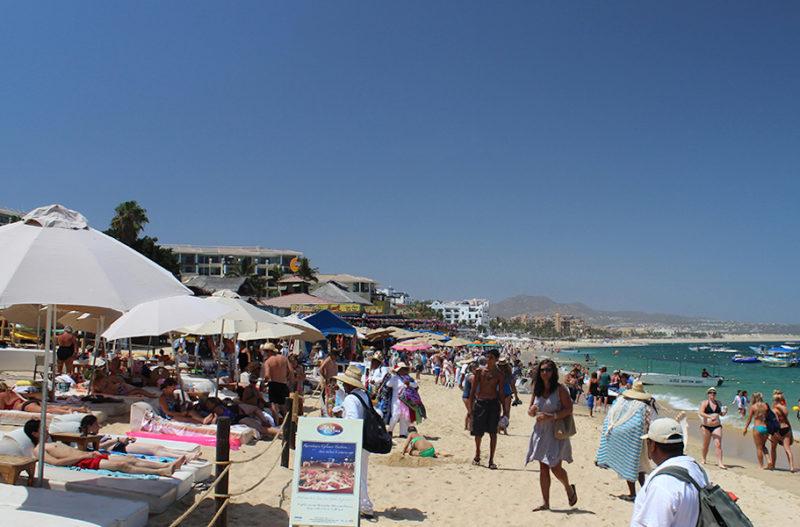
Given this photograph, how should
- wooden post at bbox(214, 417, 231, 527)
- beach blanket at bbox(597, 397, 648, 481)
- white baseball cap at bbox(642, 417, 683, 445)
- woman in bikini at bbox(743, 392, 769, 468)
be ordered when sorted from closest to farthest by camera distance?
white baseball cap at bbox(642, 417, 683, 445) < wooden post at bbox(214, 417, 231, 527) < beach blanket at bbox(597, 397, 648, 481) < woman in bikini at bbox(743, 392, 769, 468)

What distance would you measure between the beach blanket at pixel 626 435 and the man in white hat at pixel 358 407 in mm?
2760

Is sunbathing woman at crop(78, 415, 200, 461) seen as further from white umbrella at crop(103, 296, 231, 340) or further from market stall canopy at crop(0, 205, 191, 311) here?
market stall canopy at crop(0, 205, 191, 311)

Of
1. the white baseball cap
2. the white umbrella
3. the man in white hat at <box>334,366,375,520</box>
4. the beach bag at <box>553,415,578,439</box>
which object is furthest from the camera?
the white umbrella

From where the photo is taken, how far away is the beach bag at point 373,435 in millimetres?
5159

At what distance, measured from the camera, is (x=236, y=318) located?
9.64 m

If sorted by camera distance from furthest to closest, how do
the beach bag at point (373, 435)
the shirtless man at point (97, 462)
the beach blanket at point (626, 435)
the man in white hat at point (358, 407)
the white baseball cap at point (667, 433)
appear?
1. the beach blanket at point (626, 435)
2. the shirtless man at point (97, 462)
3. the man in white hat at point (358, 407)
4. the beach bag at point (373, 435)
5. the white baseball cap at point (667, 433)

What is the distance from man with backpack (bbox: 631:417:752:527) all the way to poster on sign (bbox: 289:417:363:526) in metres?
2.55

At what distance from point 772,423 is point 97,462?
1136 cm

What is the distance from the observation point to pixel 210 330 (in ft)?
40.9

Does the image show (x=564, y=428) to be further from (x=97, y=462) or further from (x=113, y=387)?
(x=113, y=387)

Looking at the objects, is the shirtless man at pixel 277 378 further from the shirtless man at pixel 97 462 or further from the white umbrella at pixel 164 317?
the shirtless man at pixel 97 462

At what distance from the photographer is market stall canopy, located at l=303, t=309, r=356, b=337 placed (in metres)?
16.6

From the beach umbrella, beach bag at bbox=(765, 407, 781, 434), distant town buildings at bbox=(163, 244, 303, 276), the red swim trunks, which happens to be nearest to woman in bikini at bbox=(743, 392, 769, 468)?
beach bag at bbox=(765, 407, 781, 434)

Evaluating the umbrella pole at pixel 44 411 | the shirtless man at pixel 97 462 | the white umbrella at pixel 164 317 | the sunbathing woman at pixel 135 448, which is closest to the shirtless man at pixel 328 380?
the sunbathing woman at pixel 135 448
